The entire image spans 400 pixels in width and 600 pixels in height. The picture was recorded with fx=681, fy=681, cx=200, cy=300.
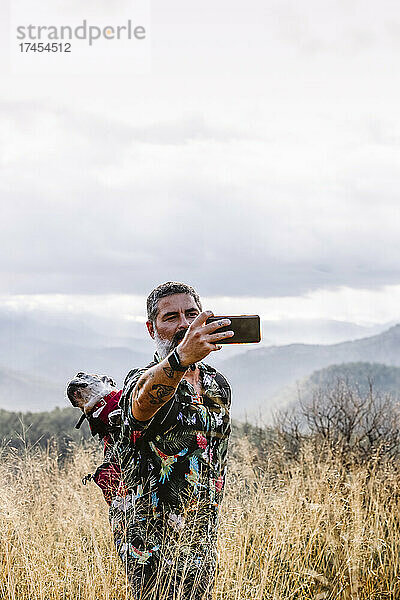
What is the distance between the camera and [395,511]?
4.95m

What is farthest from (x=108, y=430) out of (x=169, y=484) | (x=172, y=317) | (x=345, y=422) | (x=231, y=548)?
(x=345, y=422)

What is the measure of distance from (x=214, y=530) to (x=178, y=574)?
197mm

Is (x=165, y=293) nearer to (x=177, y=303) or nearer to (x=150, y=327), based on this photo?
(x=177, y=303)

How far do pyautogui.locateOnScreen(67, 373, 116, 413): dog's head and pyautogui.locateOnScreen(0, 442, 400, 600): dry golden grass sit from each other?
76cm

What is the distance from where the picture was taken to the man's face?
2.37 meters

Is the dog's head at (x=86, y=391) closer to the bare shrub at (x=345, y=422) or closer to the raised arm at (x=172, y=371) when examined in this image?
the raised arm at (x=172, y=371)

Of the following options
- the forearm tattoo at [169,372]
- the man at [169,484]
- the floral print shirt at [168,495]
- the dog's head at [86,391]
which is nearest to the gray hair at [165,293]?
the man at [169,484]

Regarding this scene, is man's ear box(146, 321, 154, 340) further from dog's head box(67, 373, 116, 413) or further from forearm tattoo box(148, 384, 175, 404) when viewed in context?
Answer: forearm tattoo box(148, 384, 175, 404)

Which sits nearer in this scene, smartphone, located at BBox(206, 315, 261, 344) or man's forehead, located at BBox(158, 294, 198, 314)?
smartphone, located at BBox(206, 315, 261, 344)

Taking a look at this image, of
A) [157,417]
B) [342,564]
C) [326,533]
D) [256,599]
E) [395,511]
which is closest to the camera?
[157,417]

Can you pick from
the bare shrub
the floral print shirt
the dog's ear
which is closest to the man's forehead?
the floral print shirt

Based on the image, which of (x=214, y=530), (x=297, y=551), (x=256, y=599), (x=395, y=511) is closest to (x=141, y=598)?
(x=214, y=530)

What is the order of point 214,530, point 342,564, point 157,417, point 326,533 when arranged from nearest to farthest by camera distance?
point 157,417
point 214,530
point 342,564
point 326,533

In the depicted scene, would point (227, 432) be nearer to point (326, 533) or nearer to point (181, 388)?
point (181, 388)
